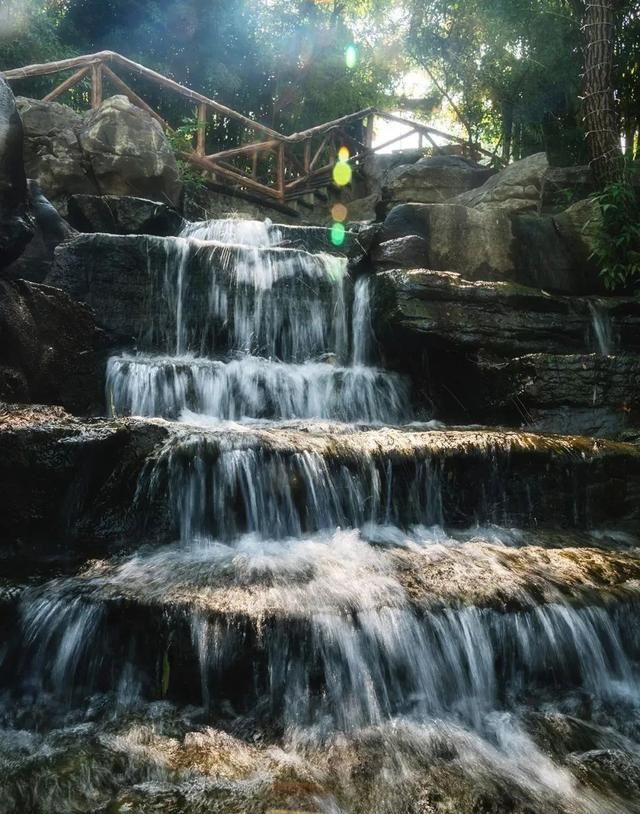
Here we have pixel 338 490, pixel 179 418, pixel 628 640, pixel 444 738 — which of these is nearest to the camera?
pixel 444 738

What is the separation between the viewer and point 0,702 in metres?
2.94

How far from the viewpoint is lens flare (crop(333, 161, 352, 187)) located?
17469 mm

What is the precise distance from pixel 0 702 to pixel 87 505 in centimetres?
142

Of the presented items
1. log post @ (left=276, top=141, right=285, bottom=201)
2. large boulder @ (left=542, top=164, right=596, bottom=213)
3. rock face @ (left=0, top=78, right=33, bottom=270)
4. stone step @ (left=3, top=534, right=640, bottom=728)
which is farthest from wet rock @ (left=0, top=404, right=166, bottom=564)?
log post @ (left=276, top=141, right=285, bottom=201)

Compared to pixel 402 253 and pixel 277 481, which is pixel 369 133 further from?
pixel 277 481

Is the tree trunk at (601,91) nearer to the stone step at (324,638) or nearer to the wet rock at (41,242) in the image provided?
the stone step at (324,638)

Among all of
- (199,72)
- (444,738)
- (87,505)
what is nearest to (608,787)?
(444,738)

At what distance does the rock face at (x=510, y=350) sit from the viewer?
6246mm

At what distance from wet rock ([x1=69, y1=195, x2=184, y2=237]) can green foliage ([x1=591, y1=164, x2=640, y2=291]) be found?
249 inches

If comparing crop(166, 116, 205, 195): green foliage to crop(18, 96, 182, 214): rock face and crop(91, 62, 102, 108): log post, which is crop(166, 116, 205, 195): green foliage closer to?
crop(91, 62, 102, 108): log post

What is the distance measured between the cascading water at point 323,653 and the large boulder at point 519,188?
710 centimetres

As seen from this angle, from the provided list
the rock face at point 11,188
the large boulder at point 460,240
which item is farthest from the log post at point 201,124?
the rock face at point 11,188

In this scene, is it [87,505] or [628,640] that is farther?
[87,505]

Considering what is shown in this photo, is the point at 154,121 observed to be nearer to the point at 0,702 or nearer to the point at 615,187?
the point at 615,187
